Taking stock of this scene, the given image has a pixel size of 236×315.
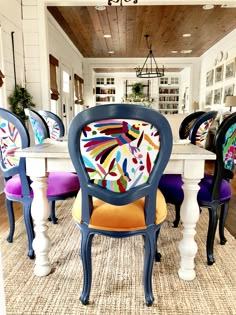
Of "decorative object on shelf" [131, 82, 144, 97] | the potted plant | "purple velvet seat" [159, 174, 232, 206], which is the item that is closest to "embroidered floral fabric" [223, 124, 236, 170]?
"purple velvet seat" [159, 174, 232, 206]

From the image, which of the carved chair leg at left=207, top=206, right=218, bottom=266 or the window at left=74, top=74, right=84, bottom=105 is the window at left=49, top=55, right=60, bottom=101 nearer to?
the window at left=74, top=74, right=84, bottom=105

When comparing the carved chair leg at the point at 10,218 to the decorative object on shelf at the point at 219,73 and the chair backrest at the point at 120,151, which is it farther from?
the decorative object on shelf at the point at 219,73

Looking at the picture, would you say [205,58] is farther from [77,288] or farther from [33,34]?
[77,288]

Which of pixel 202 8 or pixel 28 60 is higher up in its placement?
pixel 202 8

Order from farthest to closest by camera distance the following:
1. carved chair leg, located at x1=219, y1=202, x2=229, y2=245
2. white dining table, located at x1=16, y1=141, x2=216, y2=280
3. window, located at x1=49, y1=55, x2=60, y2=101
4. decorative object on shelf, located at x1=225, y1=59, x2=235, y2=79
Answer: decorative object on shelf, located at x1=225, y1=59, x2=235, y2=79 < window, located at x1=49, y1=55, x2=60, y2=101 < carved chair leg, located at x1=219, y1=202, x2=229, y2=245 < white dining table, located at x1=16, y1=141, x2=216, y2=280

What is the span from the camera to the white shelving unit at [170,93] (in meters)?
10.9

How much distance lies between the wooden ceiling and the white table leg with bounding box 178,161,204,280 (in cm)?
377

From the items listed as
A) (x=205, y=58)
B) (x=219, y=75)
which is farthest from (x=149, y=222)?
(x=205, y=58)

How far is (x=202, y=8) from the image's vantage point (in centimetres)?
436

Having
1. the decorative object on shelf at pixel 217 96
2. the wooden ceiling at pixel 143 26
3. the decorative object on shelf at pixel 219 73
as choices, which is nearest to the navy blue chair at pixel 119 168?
the wooden ceiling at pixel 143 26

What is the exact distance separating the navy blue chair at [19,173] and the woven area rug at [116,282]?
242 mm

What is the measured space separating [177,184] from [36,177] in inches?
37.6

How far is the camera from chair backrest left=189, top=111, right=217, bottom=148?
2.07m

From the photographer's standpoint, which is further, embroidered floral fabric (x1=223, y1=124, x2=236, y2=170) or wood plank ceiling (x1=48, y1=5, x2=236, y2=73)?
wood plank ceiling (x1=48, y1=5, x2=236, y2=73)
